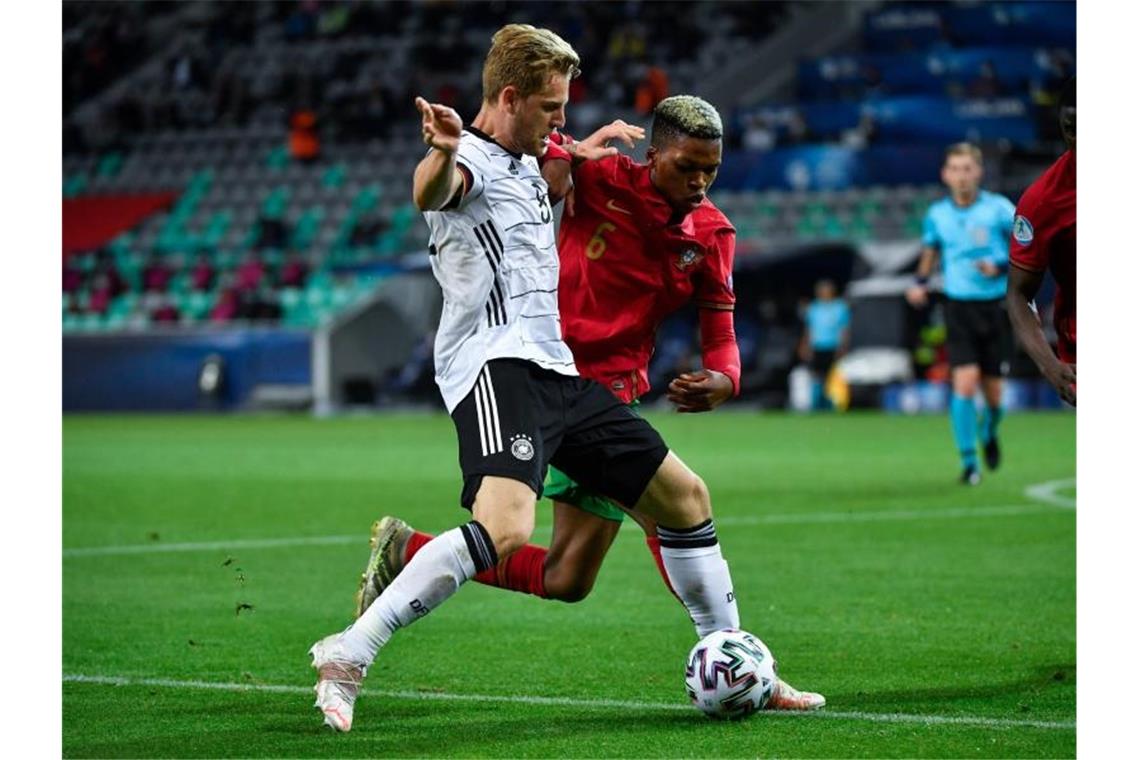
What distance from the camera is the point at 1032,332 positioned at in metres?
5.59

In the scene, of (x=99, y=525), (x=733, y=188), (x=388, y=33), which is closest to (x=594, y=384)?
(x=99, y=525)

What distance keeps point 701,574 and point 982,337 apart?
25.1 ft

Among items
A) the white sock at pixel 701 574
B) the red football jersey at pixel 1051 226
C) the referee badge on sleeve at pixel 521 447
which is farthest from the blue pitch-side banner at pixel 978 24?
the referee badge on sleeve at pixel 521 447

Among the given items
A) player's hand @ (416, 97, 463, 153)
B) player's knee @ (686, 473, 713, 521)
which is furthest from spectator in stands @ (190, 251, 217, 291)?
player's hand @ (416, 97, 463, 153)

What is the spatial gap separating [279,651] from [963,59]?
2178 centimetres

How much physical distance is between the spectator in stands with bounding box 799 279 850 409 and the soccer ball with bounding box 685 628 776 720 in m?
18.1

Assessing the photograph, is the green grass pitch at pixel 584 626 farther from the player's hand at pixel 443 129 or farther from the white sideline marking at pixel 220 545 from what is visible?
the player's hand at pixel 443 129

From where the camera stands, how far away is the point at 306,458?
55.0ft

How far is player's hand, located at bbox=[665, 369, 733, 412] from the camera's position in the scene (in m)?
5.39

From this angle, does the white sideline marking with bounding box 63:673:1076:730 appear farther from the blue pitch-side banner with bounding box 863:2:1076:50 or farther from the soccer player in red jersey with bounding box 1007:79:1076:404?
the blue pitch-side banner with bounding box 863:2:1076:50

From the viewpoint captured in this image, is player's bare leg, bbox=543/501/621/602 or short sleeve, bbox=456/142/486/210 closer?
short sleeve, bbox=456/142/486/210

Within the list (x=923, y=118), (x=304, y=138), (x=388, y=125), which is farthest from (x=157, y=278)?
(x=923, y=118)

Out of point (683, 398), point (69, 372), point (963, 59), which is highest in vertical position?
point (963, 59)

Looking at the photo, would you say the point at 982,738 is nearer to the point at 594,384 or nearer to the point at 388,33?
the point at 594,384
